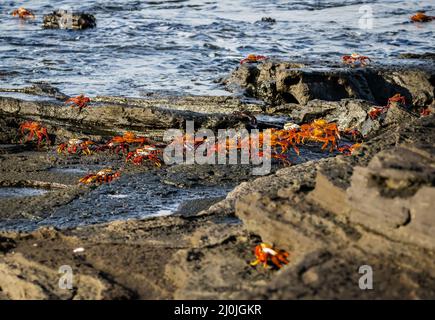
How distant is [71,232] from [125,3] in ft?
66.8

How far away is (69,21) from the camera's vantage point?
829 inches

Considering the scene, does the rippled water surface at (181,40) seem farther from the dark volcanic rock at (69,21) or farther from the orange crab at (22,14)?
the dark volcanic rock at (69,21)

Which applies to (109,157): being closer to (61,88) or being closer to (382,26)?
(61,88)

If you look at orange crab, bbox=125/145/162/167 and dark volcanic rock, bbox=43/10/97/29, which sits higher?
dark volcanic rock, bbox=43/10/97/29

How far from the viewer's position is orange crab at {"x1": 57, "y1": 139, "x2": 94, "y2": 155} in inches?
400

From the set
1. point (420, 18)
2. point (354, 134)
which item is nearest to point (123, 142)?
point (354, 134)

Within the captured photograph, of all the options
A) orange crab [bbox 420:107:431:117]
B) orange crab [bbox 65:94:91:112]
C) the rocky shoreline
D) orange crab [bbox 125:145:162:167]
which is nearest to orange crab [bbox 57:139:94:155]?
orange crab [bbox 125:145:162:167]

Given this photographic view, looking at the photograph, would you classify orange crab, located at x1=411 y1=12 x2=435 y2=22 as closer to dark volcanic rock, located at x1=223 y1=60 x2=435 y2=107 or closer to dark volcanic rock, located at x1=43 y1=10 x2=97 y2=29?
dark volcanic rock, located at x1=223 y1=60 x2=435 y2=107

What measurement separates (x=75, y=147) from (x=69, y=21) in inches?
458

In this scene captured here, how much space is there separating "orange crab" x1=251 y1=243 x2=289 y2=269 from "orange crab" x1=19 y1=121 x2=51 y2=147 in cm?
606

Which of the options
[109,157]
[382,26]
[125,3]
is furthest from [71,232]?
[125,3]

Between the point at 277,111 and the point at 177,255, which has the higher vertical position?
the point at 177,255
